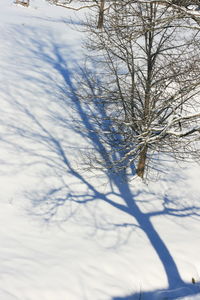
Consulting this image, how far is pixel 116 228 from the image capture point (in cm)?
913

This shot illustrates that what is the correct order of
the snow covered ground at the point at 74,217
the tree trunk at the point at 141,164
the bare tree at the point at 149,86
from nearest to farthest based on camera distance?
1. the snow covered ground at the point at 74,217
2. the bare tree at the point at 149,86
3. the tree trunk at the point at 141,164

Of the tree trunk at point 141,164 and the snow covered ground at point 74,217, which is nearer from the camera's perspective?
the snow covered ground at point 74,217

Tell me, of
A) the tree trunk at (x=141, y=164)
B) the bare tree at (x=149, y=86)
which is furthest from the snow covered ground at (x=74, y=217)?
the bare tree at (x=149, y=86)

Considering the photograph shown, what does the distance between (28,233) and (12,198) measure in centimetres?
114

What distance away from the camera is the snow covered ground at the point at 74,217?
7.22 meters

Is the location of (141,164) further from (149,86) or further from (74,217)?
(74,217)

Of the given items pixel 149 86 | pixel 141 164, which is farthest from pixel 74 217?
pixel 149 86

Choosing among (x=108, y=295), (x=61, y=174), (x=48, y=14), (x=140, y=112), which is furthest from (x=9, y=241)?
(x=48, y=14)

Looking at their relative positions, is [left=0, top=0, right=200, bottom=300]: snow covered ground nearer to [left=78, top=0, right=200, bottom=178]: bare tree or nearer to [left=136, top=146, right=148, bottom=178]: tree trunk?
[left=136, top=146, right=148, bottom=178]: tree trunk

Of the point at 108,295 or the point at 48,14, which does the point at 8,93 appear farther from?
the point at 48,14

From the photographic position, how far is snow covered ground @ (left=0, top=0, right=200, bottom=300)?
7.22 meters

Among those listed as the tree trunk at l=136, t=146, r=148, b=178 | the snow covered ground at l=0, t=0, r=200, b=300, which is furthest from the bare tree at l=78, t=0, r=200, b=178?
the snow covered ground at l=0, t=0, r=200, b=300

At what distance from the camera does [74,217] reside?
29.8 feet

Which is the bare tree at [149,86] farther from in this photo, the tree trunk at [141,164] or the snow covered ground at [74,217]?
the snow covered ground at [74,217]
